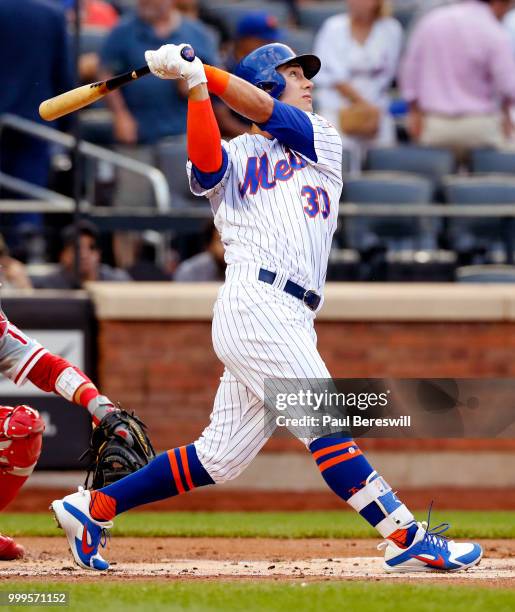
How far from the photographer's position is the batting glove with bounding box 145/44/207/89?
4.83m

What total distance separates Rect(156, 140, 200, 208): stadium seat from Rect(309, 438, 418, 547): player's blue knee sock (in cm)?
491

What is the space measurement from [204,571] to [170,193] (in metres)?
4.80

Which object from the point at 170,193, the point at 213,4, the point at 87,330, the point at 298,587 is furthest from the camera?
the point at 213,4

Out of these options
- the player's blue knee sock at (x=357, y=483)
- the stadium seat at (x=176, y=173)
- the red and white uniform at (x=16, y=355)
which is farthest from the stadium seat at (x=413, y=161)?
the player's blue knee sock at (x=357, y=483)

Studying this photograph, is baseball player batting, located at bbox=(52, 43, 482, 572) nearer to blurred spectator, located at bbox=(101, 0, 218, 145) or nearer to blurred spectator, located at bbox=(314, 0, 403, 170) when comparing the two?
blurred spectator, located at bbox=(101, 0, 218, 145)

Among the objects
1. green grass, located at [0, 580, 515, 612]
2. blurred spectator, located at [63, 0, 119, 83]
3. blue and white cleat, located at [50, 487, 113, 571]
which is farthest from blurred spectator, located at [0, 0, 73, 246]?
green grass, located at [0, 580, 515, 612]

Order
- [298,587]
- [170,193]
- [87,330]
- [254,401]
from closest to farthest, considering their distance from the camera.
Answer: [298,587], [254,401], [87,330], [170,193]

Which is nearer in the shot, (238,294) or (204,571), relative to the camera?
(238,294)

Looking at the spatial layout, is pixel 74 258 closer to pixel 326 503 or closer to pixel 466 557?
pixel 326 503

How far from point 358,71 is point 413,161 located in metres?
0.82

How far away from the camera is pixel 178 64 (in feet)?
15.8

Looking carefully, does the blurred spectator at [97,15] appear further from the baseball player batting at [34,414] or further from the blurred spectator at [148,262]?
the baseball player batting at [34,414]

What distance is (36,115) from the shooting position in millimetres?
9945

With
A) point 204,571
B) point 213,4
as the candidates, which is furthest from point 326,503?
point 213,4
